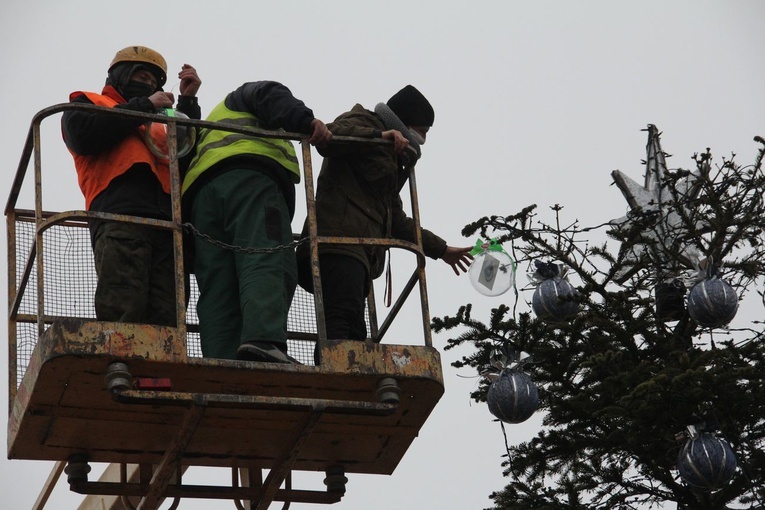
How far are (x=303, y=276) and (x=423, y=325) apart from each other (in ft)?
3.09

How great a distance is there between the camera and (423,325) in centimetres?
884

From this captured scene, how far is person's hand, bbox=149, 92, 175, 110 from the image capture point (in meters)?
8.91

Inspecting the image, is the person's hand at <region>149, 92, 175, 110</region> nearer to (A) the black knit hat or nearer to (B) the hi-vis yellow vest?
(B) the hi-vis yellow vest

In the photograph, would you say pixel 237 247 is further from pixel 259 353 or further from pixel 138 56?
pixel 138 56

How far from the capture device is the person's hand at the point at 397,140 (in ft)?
29.9

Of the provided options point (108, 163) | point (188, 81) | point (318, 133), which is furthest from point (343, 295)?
point (188, 81)

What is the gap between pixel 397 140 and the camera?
29.9ft

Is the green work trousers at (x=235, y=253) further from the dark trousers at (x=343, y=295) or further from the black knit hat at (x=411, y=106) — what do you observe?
the black knit hat at (x=411, y=106)

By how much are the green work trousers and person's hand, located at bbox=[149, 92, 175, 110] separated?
22.0 inches

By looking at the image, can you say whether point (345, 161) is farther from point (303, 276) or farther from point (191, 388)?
point (191, 388)

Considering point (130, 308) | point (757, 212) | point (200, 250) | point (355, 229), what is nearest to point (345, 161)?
point (355, 229)

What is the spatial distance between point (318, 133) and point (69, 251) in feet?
5.69

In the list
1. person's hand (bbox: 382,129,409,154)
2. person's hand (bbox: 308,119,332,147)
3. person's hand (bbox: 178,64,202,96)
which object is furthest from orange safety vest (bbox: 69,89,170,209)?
person's hand (bbox: 382,129,409,154)

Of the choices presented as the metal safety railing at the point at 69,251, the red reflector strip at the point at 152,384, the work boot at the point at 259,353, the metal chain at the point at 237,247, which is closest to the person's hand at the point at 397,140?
the metal safety railing at the point at 69,251
